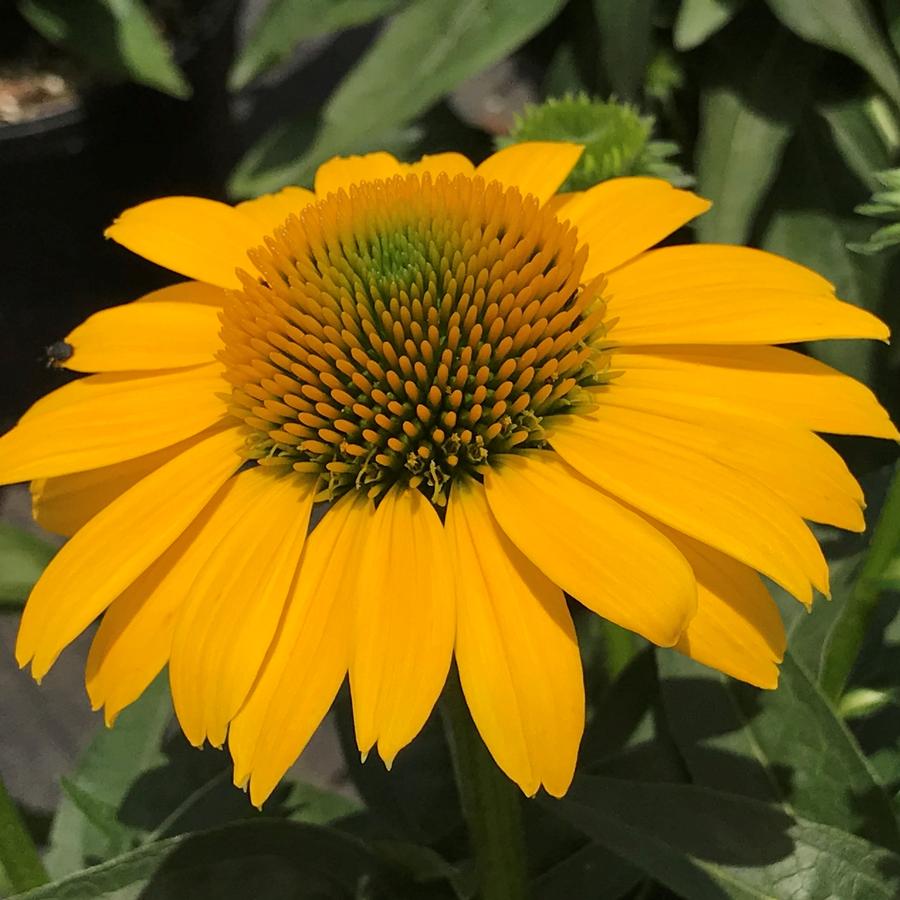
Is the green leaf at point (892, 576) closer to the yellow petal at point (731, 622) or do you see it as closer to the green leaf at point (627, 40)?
the yellow petal at point (731, 622)

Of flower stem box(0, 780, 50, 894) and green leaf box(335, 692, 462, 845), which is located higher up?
flower stem box(0, 780, 50, 894)

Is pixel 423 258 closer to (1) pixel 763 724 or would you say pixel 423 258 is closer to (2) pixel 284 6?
(1) pixel 763 724

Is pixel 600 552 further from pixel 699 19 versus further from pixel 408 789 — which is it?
pixel 699 19

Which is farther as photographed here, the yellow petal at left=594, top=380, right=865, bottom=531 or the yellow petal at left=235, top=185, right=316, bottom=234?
the yellow petal at left=235, top=185, right=316, bottom=234

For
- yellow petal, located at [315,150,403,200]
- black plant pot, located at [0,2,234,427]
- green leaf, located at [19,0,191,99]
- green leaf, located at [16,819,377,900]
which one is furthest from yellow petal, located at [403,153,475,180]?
black plant pot, located at [0,2,234,427]

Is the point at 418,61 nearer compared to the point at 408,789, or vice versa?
the point at 408,789

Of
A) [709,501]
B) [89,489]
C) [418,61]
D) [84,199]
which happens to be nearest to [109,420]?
[89,489]

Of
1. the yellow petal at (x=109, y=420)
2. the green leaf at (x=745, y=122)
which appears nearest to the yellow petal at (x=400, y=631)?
the yellow petal at (x=109, y=420)

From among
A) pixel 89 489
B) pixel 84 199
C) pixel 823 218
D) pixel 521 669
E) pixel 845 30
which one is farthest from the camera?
pixel 84 199

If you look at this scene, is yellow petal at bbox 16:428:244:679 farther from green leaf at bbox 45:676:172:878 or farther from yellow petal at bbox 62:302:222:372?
green leaf at bbox 45:676:172:878
